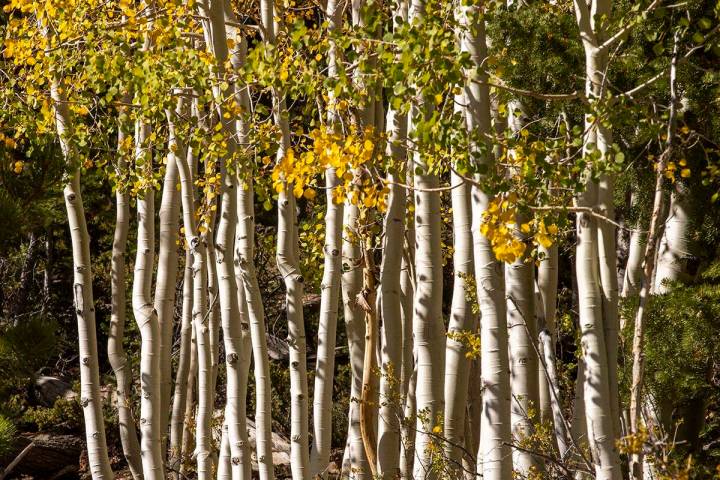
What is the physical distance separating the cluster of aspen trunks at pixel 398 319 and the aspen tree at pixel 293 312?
0.5 inches

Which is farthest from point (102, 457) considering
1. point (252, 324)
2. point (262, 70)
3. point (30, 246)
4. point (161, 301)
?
point (30, 246)

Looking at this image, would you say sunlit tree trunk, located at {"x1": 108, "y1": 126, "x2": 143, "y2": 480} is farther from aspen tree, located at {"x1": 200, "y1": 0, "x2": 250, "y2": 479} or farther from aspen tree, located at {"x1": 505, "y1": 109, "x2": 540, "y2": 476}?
aspen tree, located at {"x1": 505, "y1": 109, "x2": 540, "y2": 476}

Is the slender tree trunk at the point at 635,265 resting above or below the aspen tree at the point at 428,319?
above

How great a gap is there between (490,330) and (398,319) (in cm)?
172

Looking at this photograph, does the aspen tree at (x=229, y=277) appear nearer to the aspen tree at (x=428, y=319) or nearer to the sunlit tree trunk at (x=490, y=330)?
the aspen tree at (x=428, y=319)

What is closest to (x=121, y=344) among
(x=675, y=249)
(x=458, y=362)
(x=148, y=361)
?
(x=148, y=361)

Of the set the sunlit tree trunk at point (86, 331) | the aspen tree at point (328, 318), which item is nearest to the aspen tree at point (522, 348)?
the aspen tree at point (328, 318)

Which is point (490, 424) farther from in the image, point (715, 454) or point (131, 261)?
point (131, 261)

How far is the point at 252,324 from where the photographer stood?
6.33 metres

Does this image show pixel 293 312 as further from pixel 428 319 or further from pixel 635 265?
pixel 635 265

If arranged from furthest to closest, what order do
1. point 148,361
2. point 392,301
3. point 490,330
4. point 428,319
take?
1. point 148,361
2. point 392,301
3. point 428,319
4. point 490,330

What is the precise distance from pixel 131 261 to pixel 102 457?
4.74m

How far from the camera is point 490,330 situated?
14.6ft

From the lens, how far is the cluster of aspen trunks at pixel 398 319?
4324mm
